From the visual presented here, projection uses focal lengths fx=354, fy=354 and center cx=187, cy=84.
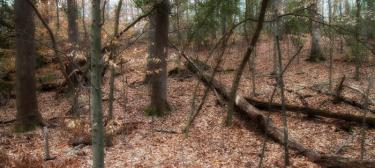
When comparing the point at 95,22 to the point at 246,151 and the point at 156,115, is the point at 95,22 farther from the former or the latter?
the point at 156,115

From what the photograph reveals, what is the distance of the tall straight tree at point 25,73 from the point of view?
11.0 m

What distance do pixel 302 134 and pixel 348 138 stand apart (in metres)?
1.21

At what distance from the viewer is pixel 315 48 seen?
64.7ft

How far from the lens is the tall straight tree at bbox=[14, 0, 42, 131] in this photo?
11.0 m

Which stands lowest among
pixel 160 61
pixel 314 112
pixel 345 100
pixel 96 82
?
pixel 314 112

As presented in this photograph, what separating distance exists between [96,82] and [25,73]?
28.1 ft

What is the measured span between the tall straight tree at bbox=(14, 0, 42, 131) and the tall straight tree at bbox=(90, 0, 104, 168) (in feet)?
26.8

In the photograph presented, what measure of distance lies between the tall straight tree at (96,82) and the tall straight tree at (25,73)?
8.17 meters

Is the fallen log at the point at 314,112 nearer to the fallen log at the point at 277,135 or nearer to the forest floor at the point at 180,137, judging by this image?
the forest floor at the point at 180,137

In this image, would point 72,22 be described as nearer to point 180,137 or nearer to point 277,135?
point 180,137

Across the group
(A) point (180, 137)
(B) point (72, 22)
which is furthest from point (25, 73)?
(B) point (72, 22)

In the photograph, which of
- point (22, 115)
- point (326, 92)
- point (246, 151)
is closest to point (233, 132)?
point (246, 151)

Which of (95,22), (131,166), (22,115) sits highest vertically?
(95,22)

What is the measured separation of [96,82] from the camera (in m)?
3.81
